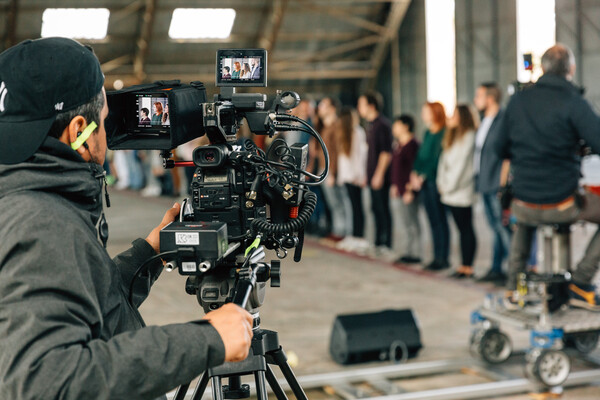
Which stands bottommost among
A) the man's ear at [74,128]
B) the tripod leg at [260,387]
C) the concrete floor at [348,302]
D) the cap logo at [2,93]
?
the concrete floor at [348,302]

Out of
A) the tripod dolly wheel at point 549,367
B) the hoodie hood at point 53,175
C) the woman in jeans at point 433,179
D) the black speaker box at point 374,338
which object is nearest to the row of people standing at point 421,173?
the woman in jeans at point 433,179

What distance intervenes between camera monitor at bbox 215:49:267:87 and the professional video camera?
0.09ft

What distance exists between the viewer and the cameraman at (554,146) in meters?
4.07

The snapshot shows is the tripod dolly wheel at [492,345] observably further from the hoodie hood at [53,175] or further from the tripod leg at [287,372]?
the hoodie hood at [53,175]

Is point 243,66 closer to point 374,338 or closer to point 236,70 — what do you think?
point 236,70

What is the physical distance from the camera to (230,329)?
55.7 inches

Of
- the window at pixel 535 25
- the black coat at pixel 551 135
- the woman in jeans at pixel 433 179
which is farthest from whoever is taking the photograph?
the window at pixel 535 25

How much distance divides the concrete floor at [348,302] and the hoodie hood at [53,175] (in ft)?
9.35

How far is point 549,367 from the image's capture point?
381 centimetres

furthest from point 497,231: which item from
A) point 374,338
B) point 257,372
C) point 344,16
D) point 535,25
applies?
point 344,16

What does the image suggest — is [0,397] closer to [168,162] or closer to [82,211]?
[82,211]

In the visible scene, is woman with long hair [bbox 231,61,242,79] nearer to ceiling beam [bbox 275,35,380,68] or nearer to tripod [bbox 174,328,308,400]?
tripod [bbox 174,328,308,400]

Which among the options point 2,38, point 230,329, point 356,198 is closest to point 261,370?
point 230,329

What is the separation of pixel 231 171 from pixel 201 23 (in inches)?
594
